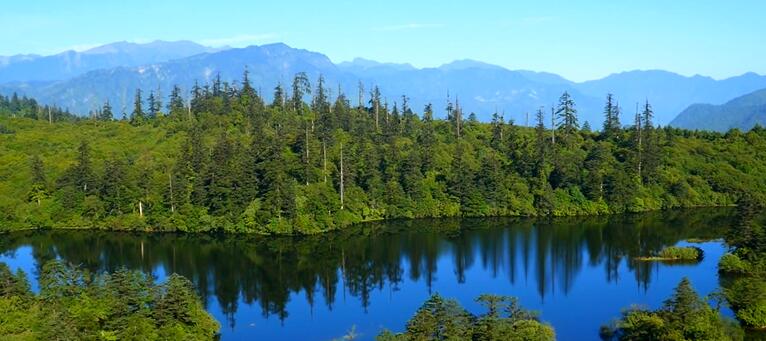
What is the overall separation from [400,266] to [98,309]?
98.0 feet

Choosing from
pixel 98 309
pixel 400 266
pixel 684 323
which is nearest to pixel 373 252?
pixel 400 266

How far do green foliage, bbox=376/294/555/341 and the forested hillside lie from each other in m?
41.9

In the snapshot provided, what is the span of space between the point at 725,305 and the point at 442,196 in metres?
45.3

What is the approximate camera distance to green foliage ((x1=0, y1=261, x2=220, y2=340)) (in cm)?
3559

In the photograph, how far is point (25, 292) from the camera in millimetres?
41250

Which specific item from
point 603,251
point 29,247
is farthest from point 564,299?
point 29,247

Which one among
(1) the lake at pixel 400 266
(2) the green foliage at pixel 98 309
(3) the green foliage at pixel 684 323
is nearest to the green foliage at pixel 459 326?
(3) the green foliage at pixel 684 323

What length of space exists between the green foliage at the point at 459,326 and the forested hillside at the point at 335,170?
41.9m

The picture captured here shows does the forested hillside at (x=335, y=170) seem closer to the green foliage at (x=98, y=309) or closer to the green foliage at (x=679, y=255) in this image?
the green foliage at (x=679, y=255)

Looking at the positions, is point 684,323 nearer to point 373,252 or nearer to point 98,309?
point 98,309

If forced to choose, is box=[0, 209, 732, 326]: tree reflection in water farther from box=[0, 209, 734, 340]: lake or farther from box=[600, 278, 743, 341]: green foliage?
box=[600, 278, 743, 341]: green foliage

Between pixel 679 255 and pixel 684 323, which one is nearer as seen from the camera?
pixel 684 323

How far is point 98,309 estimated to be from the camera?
1483 inches

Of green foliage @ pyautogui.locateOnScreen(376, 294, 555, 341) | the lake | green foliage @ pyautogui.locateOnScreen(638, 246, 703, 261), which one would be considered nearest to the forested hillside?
the lake
